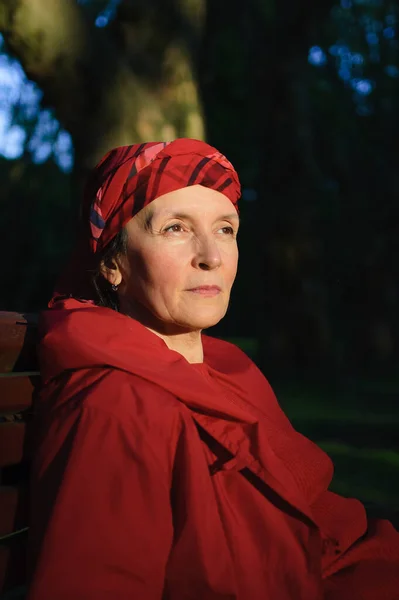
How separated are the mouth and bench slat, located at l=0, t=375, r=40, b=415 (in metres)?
0.52

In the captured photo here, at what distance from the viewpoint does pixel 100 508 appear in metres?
1.81

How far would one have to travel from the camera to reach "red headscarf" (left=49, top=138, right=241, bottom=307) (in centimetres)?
232

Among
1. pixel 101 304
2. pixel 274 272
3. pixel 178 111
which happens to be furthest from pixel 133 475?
pixel 274 272

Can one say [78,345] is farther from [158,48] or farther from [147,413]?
[158,48]

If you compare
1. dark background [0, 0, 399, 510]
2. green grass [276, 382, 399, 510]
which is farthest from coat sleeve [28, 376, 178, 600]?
dark background [0, 0, 399, 510]

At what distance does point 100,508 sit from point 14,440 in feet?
1.56

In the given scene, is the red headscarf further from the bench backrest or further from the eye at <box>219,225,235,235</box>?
the bench backrest

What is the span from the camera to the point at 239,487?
83.3 inches

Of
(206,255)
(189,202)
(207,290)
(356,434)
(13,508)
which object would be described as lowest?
(356,434)

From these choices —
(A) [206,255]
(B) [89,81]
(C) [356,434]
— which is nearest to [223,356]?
(A) [206,255]

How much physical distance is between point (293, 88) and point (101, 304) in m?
11.4

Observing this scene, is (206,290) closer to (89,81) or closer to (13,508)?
(13,508)

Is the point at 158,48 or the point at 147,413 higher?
the point at 158,48

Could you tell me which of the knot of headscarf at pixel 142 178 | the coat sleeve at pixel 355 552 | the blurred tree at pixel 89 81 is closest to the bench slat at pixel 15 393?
the knot of headscarf at pixel 142 178
